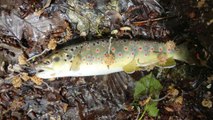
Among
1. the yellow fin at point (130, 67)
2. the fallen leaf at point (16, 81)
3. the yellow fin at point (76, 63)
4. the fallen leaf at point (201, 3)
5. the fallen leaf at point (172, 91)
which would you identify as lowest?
the fallen leaf at point (172, 91)

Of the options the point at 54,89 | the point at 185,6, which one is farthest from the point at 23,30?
the point at 185,6

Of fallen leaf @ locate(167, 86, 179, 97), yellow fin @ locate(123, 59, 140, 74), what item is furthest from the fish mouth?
fallen leaf @ locate(167, 86, 179, 97)

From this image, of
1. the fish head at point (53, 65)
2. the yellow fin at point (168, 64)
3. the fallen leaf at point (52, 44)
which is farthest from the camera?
the fallen leaf at point (52, 44)

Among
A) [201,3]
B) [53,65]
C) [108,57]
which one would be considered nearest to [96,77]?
[108,57]

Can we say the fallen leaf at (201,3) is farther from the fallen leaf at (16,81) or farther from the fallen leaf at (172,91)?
the fallen leaf at (16,81)

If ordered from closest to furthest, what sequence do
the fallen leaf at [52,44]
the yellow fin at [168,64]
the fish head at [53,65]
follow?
the fish head at [53,65], the yellow fin at [168,64], the fallen leaf at [52,44]

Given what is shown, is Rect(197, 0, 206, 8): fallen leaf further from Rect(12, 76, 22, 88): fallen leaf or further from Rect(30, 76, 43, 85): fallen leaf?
Rect(12, 76, 22, 88): fallen leaf

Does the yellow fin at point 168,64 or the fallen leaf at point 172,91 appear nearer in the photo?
the yellow fin at point 168,64

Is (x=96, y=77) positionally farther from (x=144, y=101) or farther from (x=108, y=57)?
(x=144, y=101)

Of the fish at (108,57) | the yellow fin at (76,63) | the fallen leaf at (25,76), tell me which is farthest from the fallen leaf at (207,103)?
the fallen leaf at (25,76)

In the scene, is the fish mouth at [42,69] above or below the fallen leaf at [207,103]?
above
